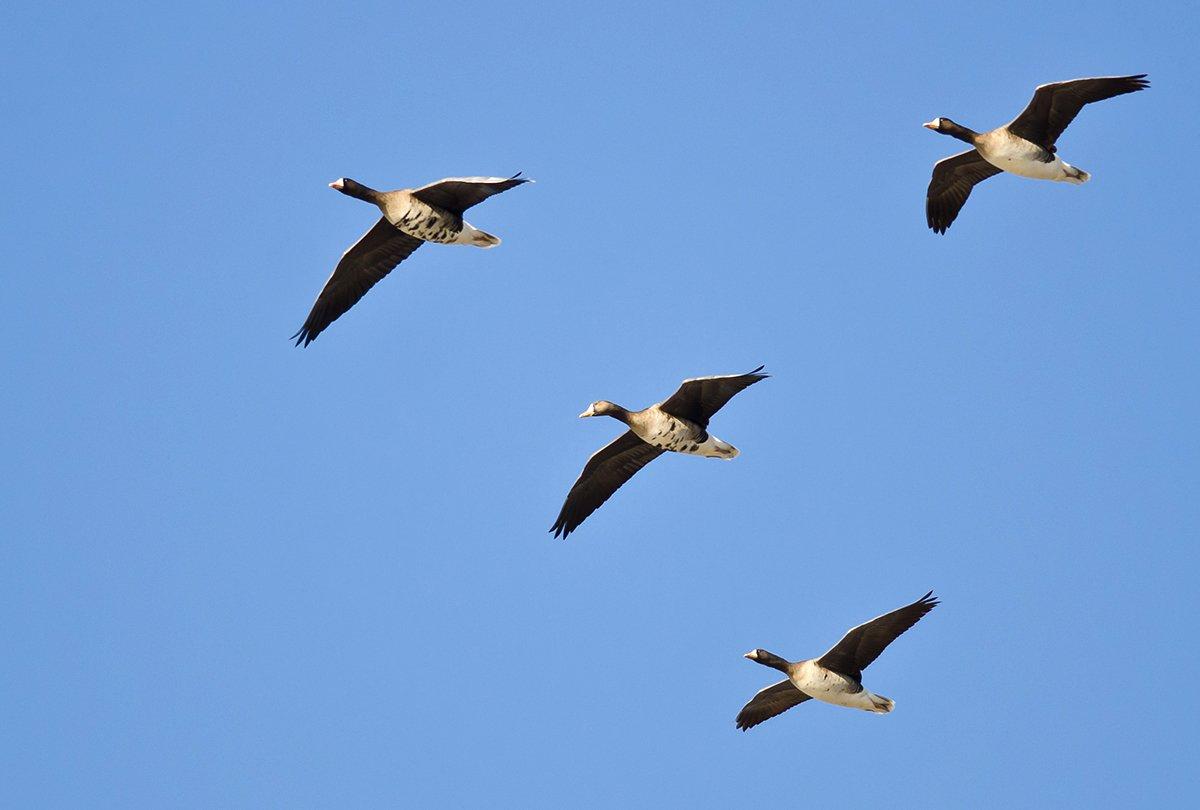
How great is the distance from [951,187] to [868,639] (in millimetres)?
8822

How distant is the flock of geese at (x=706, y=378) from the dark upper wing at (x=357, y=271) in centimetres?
2

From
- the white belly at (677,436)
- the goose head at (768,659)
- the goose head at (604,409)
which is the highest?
the goose head at (604,409)

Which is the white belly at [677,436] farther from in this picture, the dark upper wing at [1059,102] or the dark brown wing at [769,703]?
the dark upper wing at [1059,102]

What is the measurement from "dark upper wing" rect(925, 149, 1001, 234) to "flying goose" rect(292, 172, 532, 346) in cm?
780

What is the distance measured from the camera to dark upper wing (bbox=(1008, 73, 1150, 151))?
27406 millimetres

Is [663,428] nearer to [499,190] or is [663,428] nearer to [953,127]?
[499,190]

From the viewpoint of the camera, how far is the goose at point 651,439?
2634 cm

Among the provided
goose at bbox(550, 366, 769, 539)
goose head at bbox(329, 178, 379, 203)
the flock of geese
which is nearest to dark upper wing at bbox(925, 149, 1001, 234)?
the flock of geese

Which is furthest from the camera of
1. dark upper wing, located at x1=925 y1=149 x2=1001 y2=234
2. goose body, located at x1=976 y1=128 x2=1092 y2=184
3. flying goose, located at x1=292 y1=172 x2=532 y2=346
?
dark upper wing, located at x1=925 y1=149 x2=1001 y2=234

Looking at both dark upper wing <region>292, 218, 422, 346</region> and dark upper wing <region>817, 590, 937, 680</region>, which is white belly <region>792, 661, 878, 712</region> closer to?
dark upper wing <region>817, 590, 937, 680</region>

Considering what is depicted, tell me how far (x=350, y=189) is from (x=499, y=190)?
116 inches

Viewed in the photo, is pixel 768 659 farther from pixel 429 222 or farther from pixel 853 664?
pixel 429 222

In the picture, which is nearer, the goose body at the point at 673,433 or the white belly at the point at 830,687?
the white belly at the point at 830,687

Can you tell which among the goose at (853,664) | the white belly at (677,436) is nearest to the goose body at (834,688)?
the goose at (853,664)
